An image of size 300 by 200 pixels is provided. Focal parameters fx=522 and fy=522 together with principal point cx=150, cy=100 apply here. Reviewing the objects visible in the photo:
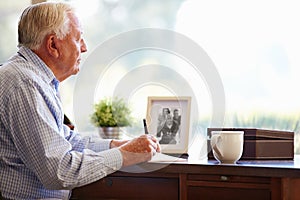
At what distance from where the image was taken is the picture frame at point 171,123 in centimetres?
229

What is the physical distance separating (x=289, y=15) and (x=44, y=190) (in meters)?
1.45

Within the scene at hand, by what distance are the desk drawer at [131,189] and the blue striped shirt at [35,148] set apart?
16.4 inches

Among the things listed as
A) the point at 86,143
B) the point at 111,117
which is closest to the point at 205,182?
the point at 86,143

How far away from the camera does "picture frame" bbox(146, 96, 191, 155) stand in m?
2.29

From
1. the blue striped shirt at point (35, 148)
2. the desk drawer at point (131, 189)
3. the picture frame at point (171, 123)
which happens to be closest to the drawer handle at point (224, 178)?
the desk drawer at point (131, 189)

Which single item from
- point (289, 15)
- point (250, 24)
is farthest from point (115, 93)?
point (289, 15)

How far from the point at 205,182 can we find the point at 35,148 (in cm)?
70

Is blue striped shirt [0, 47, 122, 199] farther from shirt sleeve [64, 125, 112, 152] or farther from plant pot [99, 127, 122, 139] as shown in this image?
plant pot [99, 127, 122, 139]

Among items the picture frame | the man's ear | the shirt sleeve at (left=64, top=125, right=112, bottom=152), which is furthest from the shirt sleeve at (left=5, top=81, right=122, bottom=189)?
the picture frame

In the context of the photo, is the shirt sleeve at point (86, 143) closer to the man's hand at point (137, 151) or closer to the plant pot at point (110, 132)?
A: the man's hand at point (137, 151)

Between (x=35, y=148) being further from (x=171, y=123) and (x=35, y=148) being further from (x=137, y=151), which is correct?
(x=171, y=123)

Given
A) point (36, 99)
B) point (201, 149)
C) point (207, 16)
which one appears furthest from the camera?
point (207, 16)

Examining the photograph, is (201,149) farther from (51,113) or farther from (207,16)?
(51,113)

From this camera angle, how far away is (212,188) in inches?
79.1
